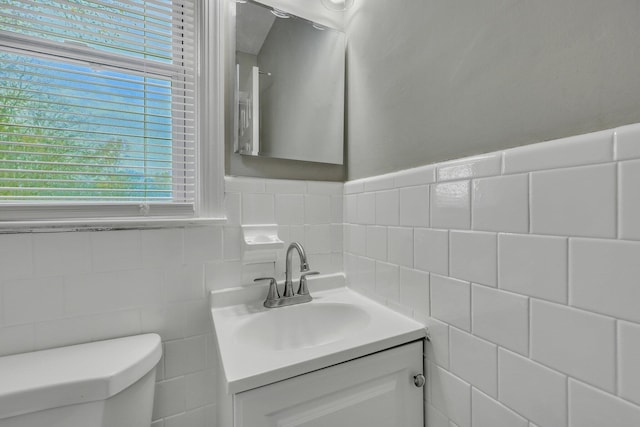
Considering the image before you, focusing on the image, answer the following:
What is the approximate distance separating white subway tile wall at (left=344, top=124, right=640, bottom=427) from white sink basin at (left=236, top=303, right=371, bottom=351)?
0.26 meters

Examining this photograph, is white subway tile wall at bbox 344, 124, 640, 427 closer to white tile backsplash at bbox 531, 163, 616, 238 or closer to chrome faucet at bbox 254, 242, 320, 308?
white tile backsplash at bbox 531, 163, 616, 238

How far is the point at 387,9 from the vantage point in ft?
3.32

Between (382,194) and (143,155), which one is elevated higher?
(143,155)

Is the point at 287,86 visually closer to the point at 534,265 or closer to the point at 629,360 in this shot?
the point at 534,265

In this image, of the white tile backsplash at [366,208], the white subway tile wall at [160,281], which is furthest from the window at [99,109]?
the white tile backsplash at [366,208]

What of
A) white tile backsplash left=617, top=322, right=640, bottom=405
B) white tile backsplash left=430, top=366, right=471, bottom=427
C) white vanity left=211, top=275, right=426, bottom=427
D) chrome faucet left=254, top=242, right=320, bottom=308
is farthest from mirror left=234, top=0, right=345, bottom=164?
white tile backsplash left=617, top=322, right=640, bottom=405

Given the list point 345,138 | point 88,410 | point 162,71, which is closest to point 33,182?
point 162,71

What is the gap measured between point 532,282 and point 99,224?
118 cm

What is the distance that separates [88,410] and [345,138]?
1.23m

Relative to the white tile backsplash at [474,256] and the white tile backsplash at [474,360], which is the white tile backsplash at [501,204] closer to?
the white tile backsplash at [474,256]

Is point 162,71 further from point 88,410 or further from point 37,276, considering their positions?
point 88,410

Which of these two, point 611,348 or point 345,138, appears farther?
point 345,138

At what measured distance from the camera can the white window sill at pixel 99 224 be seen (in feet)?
2.58

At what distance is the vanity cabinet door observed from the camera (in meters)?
0.61
